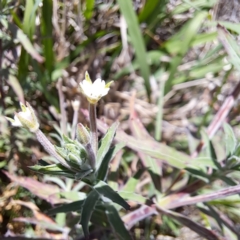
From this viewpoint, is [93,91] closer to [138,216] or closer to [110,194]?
[110,194]

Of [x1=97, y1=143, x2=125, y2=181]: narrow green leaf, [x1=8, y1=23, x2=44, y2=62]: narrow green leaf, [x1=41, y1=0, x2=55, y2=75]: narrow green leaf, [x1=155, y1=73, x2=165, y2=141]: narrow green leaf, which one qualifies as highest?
[x1=41, y1=0, x2=55, y2=75]: narrow green leaf

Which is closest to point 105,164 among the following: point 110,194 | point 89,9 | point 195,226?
point 110,194

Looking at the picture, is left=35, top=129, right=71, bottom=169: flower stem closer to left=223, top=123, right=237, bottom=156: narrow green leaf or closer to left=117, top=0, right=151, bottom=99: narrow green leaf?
left=223, top=123, right=237, bottom=156: narrow green leaf

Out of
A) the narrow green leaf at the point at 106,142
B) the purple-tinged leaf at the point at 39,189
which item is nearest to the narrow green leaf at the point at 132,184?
the purple-tinged leaf at the point at 39,189

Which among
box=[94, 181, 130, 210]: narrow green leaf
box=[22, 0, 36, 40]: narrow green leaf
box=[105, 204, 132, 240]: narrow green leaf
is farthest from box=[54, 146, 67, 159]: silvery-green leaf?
box=[22, 0, 36, 40]: narrow green leaf

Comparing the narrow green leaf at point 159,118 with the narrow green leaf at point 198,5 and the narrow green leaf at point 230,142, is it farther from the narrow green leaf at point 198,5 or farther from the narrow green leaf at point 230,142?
the narrow green leaf at point 230,142
